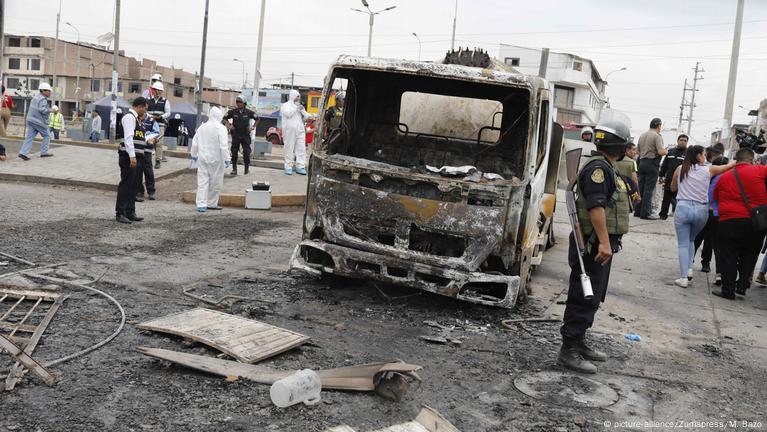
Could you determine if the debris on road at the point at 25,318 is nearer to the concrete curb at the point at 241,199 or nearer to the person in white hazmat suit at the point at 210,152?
the person in white hazmat suit at the point at 210,152

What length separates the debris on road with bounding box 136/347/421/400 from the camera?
4.05 meters

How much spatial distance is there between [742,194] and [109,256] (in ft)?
22.7

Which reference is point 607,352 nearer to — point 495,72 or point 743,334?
point 743,334

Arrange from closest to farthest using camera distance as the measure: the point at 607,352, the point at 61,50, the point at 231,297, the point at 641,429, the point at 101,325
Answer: the point at 641,429 < the point at 101,325 < the point at 607,352 < the point at 231,297 < the point at 61,50

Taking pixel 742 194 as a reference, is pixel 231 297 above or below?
below

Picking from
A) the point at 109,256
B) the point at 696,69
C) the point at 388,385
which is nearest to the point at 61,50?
the point at 696,69

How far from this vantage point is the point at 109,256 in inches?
291

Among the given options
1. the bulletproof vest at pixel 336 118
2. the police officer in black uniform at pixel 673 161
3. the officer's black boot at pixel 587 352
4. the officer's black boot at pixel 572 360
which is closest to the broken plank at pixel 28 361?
the officer's black boot at pixel 572 360

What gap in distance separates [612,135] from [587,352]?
160cm

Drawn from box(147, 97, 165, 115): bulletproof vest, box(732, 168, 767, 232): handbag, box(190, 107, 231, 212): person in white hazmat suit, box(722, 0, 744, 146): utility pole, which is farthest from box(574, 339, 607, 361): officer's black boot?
box(722, 0, 744, 146): utility pole

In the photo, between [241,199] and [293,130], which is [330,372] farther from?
[293,130]

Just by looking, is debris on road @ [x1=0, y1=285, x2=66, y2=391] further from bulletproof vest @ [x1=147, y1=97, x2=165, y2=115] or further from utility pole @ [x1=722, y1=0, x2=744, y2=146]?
utility pole @ [x1=722, y1=0, x2=744, y2=146]

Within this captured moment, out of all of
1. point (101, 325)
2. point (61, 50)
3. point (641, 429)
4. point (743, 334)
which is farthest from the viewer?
point (61, 50)

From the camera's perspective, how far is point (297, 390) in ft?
12.5
